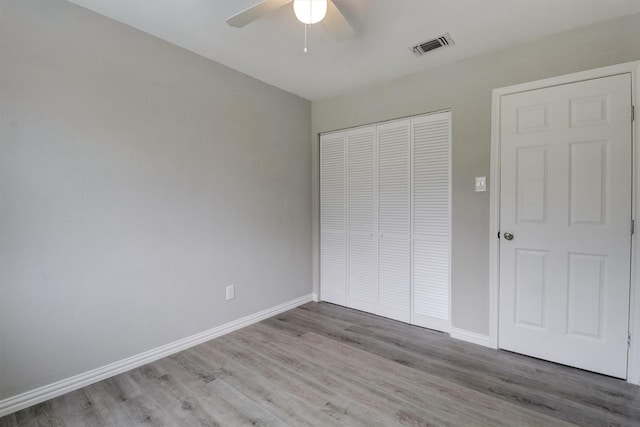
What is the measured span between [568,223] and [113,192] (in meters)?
3.29

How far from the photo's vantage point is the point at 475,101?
2.53 metres

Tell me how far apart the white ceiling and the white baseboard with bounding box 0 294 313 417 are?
7.98 feet

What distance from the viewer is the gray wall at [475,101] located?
211 centimetres

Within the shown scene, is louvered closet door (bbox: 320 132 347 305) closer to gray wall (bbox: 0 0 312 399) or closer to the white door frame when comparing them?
gray wall (bbox: 0 0 312 399)

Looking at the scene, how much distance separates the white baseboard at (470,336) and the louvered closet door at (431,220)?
0.29ft

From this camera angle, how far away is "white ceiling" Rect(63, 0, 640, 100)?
190 centimetres

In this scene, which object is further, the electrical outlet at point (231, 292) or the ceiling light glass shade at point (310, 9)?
the electrical outlet at point (231, 292)

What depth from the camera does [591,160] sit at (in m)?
2.08

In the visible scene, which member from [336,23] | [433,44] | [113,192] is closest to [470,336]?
[433,44]

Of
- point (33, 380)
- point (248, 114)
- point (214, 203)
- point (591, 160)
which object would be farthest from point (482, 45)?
point (33, 380)

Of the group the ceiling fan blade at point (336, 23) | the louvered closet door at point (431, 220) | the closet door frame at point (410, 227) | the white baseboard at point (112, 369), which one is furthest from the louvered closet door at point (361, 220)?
the ceiling fan blade at point (336, 23)

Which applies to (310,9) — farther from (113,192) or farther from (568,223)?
(568,223)

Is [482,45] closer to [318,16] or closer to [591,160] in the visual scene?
[591,160]

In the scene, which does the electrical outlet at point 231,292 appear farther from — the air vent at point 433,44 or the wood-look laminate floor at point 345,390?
the air vent at point 433,44
